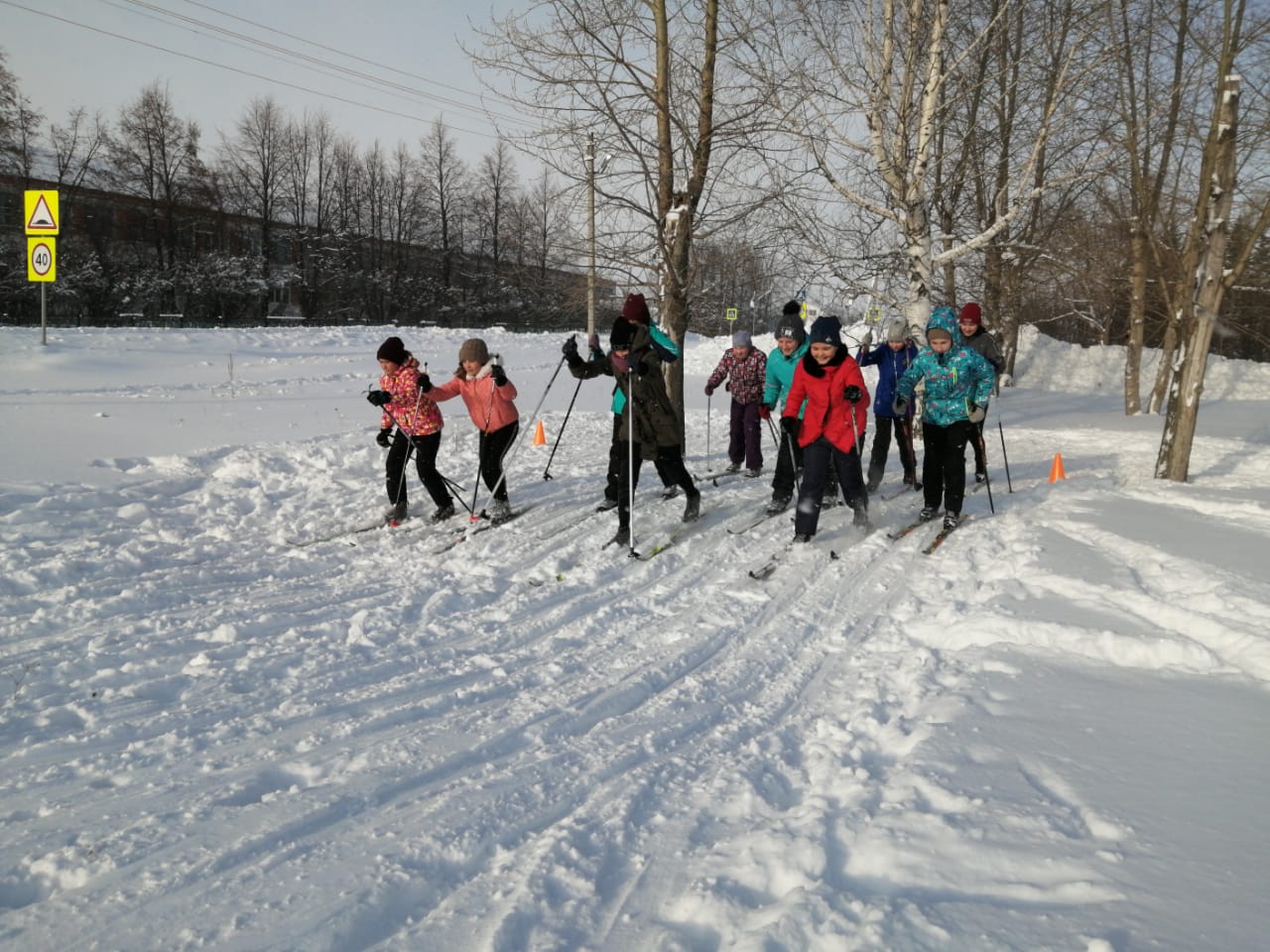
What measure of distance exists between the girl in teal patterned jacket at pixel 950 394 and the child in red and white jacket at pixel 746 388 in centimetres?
226

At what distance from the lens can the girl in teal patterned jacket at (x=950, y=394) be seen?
6977 millimetres

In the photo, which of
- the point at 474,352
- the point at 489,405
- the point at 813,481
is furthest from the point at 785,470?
the point at 474,352

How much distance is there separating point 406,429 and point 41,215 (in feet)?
36.7

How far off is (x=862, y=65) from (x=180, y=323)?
26.9 meters

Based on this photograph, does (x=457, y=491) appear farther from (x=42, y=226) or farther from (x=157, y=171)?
(x=157, y=171)

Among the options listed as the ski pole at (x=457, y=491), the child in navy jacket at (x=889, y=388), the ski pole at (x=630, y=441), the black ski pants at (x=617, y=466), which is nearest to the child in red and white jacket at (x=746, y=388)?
the child in navy jacket at (x=889, y=388)

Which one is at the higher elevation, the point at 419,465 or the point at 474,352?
the point at 474,352

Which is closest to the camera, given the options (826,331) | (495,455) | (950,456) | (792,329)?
(826,331)

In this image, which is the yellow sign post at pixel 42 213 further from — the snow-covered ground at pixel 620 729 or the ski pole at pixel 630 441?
the ski pole at pixel 630 441

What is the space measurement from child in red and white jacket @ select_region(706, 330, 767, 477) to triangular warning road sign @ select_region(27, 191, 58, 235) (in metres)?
12.5

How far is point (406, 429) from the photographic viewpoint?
7.26 metres

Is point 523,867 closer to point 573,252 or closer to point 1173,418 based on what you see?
point 573,252

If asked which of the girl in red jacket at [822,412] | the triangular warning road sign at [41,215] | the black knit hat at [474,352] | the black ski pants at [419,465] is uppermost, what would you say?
the triangular warning road sign at [41,215]

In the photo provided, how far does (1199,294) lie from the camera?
883 cm
